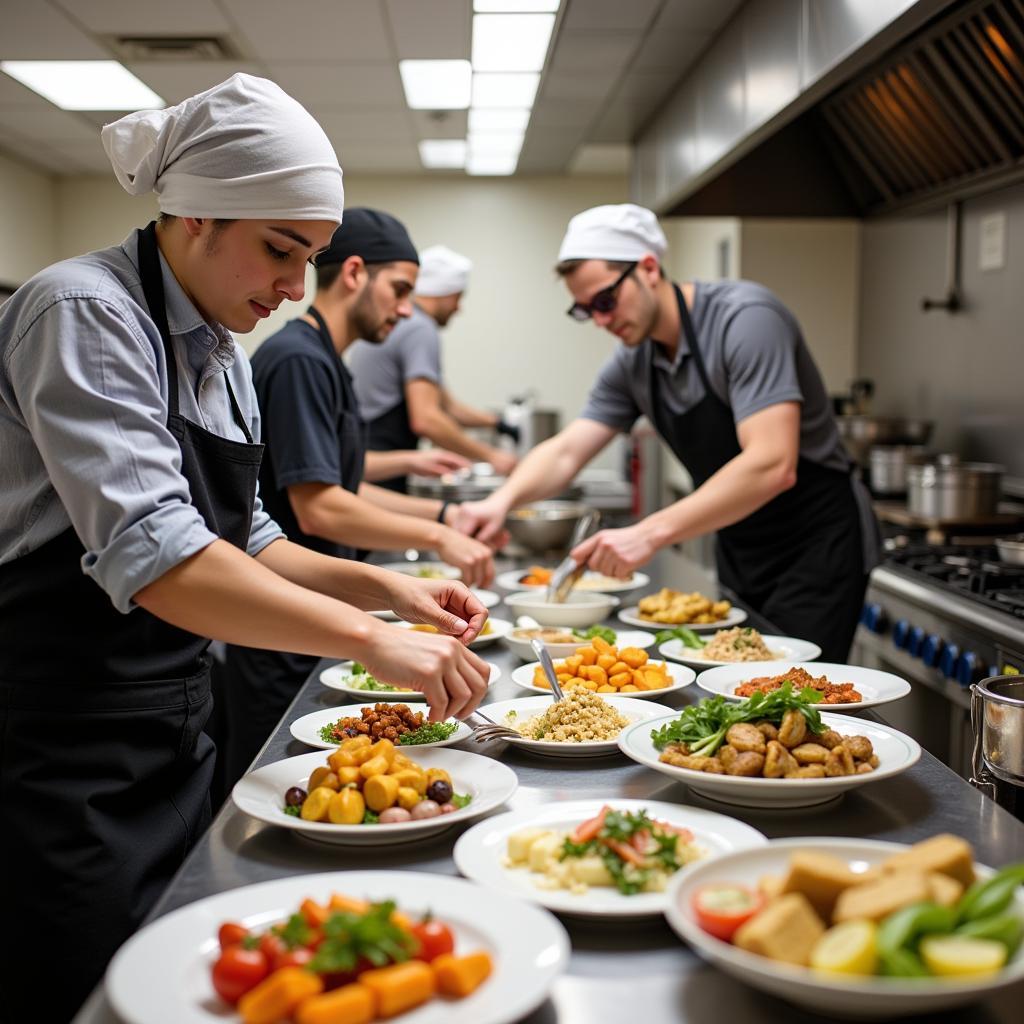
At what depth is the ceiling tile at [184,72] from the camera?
5262 millimetres

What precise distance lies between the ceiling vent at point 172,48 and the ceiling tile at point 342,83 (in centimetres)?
31

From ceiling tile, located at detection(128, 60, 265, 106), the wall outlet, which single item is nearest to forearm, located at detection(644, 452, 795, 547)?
the wall outlet

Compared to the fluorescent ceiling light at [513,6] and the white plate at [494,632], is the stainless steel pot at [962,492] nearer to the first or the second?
the white plate at [494,632]

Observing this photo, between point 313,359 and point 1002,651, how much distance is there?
1.63m

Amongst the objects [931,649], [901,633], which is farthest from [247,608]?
[901,633]

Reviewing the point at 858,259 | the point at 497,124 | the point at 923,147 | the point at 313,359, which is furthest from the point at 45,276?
the point at 497,124

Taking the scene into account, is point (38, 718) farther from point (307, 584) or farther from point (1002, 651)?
point (1002, 651)

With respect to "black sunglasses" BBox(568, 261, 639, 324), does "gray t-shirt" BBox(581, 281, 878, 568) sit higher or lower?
lower

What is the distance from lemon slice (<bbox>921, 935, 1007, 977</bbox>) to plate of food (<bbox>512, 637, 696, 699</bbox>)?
2.92ft

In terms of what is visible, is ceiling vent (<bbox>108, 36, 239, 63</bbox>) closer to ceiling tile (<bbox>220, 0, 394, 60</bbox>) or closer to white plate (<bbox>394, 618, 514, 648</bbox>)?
ceiling tile (<bbox>220, 0, 394, 60</bbox>)

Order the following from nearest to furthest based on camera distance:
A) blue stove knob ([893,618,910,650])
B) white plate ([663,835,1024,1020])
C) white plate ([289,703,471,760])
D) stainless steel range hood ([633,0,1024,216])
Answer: white plate ([663,835,1024,1020]) → white plate ([289,703,471,760]) → blue stove knob ([893,618,910,650]) → stainless steel range hood ([633,0,1024,216])

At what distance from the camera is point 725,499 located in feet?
8.15

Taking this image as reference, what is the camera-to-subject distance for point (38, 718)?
1406 mm

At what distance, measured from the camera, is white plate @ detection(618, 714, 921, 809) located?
1235 mm
